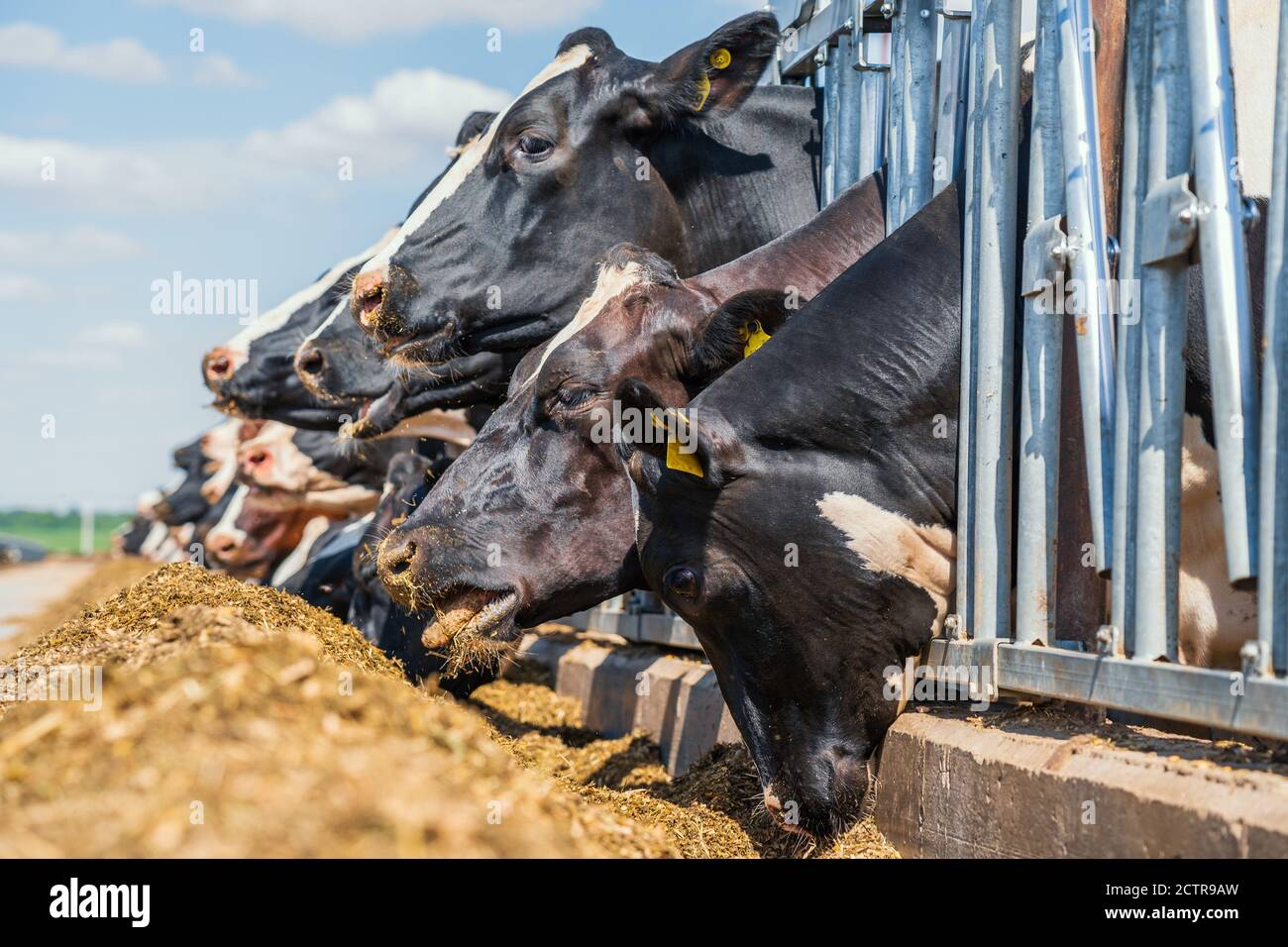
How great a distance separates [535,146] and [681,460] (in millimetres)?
2489

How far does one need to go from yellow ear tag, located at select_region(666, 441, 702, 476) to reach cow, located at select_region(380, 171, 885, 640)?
0.84 m

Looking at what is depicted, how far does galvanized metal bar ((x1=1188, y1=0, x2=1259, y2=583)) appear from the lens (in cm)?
289

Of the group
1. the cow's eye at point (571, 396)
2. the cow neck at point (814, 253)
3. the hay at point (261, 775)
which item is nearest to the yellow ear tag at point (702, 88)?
the cow neck at point (814, 253)

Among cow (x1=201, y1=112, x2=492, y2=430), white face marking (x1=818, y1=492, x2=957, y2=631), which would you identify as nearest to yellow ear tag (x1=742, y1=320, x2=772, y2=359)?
white face marking (x1=818, y1=492, x2=957, y2=631)

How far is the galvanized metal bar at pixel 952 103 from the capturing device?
14.9ft

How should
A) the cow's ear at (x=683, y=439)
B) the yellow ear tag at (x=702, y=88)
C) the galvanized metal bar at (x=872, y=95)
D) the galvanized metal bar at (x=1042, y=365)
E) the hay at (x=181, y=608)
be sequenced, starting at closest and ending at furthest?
the galvanized metal bar at (x=1042, y=365) < the cow's ear at (x=683, y=439) < the hay at (x=181, y=608) < the galvanized metal bar at (x=872, y=95) < the yellow ear tag at (x=702, y=88)

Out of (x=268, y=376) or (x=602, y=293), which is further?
(x=268, y=376)

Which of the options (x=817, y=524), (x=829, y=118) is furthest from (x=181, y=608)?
(x=829, y=118)

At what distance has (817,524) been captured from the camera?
3.80m

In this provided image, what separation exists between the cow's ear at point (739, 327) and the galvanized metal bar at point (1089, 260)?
114cm

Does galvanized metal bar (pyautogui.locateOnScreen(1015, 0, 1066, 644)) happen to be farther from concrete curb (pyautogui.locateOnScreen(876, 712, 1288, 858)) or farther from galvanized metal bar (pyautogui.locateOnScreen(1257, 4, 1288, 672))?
galvanized metal bar (pyautogui.locateOnScreen(1257, 4, 1288, 672))

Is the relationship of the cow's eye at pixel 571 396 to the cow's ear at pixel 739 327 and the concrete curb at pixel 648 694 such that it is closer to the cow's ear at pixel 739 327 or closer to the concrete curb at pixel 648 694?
the cow's ear at pixel 739 327

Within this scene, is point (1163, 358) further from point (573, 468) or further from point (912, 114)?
point (573, 468)
